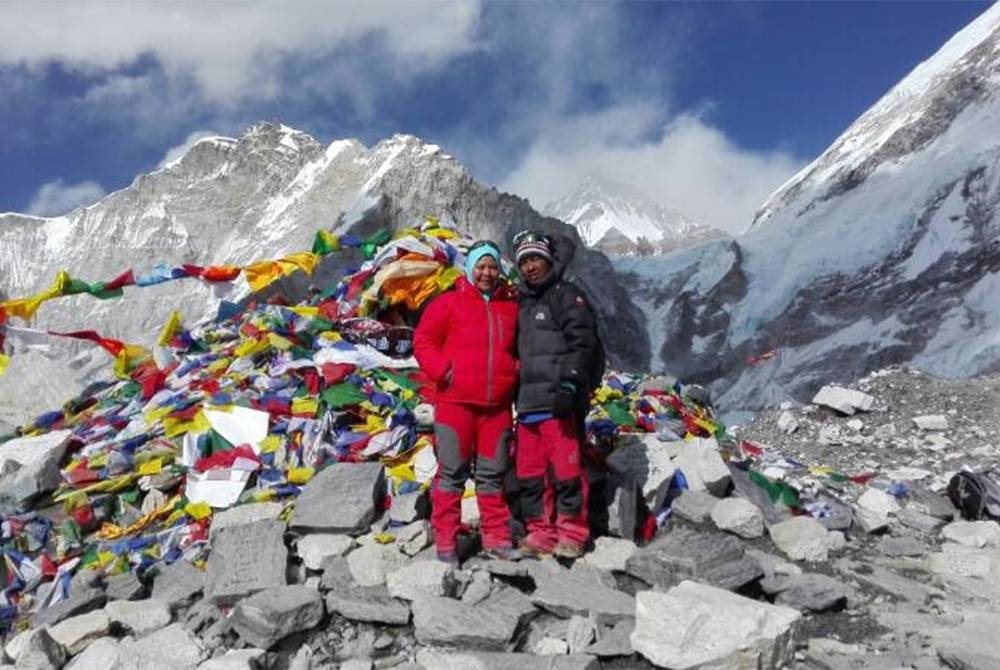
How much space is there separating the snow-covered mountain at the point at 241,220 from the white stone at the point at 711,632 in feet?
115

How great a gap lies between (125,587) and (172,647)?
108 centimetres

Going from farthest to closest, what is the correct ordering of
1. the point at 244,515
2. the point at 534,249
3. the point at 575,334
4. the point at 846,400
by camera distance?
the point at 846,400 < the point at 244,515 < the point at 534,249 < the point at 575,334

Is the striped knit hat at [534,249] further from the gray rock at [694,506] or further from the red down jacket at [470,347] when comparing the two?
the gray rock at [694,506]

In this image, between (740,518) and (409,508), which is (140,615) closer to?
(409,508)

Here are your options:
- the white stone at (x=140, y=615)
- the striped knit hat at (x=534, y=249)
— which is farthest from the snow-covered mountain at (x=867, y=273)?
the white stone at (x=140, y=615)

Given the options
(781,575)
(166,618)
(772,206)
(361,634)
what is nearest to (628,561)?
(781,575)

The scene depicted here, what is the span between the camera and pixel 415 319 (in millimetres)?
9148

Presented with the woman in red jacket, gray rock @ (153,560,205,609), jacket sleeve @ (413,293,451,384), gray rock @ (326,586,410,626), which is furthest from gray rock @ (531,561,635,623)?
gray rock @ (153,560,205,609)

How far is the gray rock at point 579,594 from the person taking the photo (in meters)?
4.24

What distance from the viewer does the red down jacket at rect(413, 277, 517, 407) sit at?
487 centimetres

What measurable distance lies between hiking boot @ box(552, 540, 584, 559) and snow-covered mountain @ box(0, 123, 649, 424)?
34.0m

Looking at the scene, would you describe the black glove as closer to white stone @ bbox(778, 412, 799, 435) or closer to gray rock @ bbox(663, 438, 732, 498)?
gray rock @ bbox(663, 438, 732, 498)

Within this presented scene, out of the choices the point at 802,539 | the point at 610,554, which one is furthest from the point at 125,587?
the point at 802,539

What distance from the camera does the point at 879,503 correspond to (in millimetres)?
6957
